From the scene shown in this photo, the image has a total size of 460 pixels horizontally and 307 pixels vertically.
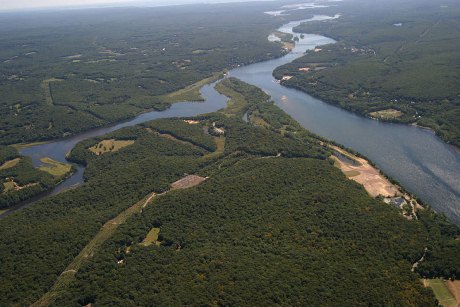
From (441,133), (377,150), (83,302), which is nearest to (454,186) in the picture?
(377,150)

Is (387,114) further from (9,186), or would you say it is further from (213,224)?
(9,186)

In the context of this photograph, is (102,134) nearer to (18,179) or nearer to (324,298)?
(18,179)

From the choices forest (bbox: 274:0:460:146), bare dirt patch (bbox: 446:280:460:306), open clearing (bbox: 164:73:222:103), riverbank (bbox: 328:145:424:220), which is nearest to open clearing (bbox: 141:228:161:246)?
riverbank (bbox: 328:145:424:220)

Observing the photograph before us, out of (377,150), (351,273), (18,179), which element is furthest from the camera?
(377,150)

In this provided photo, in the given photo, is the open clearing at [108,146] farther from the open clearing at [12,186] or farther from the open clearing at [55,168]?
the open clearing at [12,186]

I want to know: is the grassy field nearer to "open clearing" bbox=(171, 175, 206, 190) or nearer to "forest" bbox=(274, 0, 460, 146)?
"open clearing" bbox=(171, 175, 206, 190)

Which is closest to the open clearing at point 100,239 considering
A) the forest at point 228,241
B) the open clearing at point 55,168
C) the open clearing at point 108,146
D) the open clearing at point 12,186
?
the forest at point 228,241
